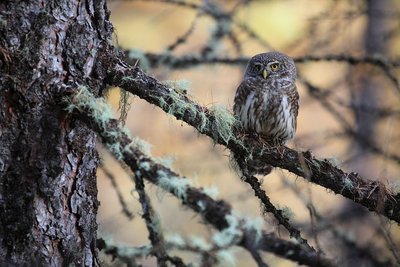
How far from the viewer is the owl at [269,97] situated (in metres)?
4.52

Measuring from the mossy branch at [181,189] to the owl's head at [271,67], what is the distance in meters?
1.51

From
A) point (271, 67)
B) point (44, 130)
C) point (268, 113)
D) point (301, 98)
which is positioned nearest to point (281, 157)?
point (44, 130)

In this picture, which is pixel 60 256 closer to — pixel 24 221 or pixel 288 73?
pixel 24 221

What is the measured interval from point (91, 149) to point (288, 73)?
2.29m

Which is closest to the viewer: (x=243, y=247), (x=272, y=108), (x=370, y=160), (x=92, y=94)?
(x=92, y=94)

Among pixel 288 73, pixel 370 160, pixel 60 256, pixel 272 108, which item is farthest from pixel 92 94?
pixel 370 160

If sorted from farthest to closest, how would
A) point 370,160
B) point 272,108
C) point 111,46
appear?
point 370,160
point 272,108
point 111,46

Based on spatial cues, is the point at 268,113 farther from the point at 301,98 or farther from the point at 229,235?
the point at 301,98

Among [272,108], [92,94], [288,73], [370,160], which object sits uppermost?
[370,160]

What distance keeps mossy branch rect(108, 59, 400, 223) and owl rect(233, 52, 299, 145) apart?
55.2 inches

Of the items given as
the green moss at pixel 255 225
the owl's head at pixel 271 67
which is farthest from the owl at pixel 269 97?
the green moss at pixel 255 225

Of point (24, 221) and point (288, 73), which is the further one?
point (288, 73)

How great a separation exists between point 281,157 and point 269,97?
5.53 ft

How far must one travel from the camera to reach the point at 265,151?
9.82ft
